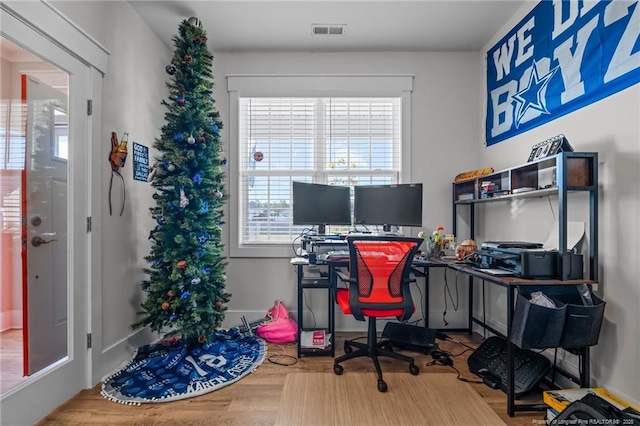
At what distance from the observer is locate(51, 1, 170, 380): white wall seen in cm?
204

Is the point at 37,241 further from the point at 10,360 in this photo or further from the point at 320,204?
the point at 320,204

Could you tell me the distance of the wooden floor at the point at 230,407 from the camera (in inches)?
65.4

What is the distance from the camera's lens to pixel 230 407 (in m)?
1.77

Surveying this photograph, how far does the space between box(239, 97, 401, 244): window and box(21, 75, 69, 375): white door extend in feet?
4.98

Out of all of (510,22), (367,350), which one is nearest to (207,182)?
(367,350)

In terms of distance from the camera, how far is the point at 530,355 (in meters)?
2.01

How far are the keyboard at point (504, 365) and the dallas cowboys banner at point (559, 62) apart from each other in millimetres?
1675

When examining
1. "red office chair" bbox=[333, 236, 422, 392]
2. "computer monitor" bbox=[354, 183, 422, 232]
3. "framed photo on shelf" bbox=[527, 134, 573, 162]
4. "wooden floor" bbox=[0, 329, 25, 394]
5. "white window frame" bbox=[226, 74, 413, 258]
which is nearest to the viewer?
"wooden floor" bbox=[0, 329, 25, 394]

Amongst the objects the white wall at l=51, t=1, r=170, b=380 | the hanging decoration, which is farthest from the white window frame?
the hanging decoration

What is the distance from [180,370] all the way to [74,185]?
1.48m

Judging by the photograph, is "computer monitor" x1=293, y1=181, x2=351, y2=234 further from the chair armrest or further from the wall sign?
the wall sign

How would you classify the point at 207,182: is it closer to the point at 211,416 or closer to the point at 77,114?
the point at 77,114

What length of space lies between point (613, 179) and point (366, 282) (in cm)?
159

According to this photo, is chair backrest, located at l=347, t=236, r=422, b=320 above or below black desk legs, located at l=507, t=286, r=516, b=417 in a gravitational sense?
above
